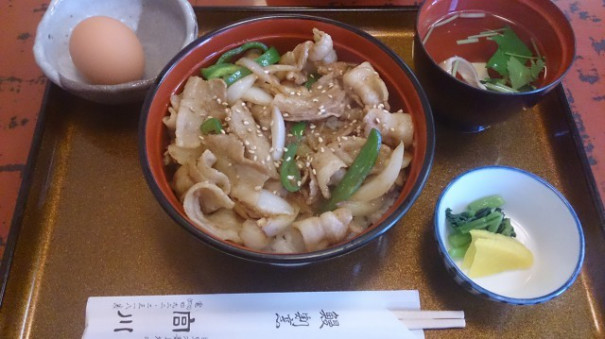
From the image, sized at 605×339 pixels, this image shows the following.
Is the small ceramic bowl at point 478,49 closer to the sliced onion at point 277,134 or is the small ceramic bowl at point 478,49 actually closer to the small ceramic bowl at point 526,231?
the small ceramic bowl at point 526,231

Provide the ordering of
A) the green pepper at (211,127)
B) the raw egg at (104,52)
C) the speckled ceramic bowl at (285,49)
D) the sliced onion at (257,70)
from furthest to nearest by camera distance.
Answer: the raw egg at (104,52)
the sliced onion at (257,70)
the green pepper at (211,127)
the speckled ceramic bowl at (285,49)

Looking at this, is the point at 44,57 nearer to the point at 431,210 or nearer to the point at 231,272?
the point at 231,272

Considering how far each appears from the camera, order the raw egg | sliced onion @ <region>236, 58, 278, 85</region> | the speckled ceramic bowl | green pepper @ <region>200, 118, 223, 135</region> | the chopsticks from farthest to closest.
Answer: the raw egg → sliced onion @ <region>236, 58, 278, 85</region> → green pepper @ <region>200, 118, 223, 135</region> → the chopsticks → the speckled ceramic bowl

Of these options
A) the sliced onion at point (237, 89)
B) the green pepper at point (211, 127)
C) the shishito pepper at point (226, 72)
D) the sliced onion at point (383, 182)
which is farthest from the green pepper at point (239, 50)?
the sliced onion at point (383, 182)

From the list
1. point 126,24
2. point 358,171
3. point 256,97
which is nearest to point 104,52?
point 126,24

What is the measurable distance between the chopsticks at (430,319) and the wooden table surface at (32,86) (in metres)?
0.65

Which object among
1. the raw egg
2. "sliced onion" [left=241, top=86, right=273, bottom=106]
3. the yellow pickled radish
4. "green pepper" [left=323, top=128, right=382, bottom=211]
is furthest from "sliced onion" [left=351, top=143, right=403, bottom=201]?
the raw egg

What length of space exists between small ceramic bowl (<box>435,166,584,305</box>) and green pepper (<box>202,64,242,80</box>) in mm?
801

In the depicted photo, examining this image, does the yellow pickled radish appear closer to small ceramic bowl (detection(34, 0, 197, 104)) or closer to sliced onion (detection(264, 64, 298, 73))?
sliced onion (detection(264, 64, 298, 73))

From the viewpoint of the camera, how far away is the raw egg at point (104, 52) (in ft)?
5.47

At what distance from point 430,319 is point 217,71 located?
103 centimetres

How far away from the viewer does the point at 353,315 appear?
1315 millimetres

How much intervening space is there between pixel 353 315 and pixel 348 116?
644 mm

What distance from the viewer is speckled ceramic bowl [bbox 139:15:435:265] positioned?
1.18 m
